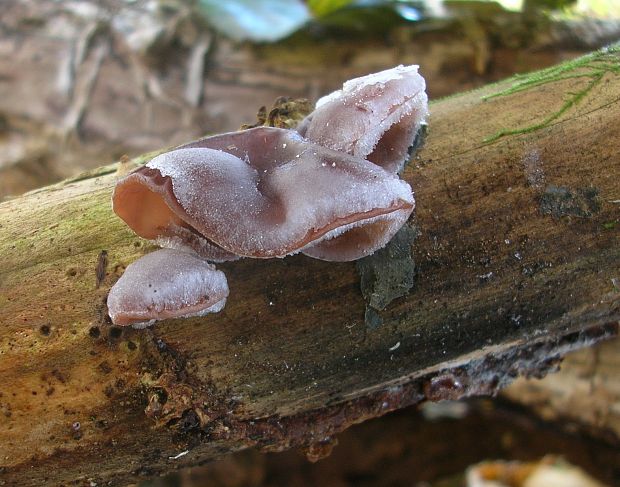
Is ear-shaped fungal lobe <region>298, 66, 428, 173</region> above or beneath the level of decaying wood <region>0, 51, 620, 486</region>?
above

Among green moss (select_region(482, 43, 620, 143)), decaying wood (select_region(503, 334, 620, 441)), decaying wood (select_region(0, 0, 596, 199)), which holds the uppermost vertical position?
green moss (select_region(482, 43, 620, 143))

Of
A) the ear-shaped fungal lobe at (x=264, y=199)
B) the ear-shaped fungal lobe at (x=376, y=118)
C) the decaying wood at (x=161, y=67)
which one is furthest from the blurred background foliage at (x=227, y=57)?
the ear-shaped fungal lobe at (x=264, y=199)

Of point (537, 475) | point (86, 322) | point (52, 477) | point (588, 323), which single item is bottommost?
point (537, 475)

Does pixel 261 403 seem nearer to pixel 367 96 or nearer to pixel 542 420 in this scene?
pixel 367 96

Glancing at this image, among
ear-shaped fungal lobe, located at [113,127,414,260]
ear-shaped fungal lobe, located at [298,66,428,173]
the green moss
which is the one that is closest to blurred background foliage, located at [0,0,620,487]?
the green moss

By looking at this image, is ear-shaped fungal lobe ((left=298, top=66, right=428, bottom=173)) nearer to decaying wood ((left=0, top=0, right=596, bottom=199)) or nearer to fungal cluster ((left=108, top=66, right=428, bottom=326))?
fungal cluster ((left=108, top=66, right=428, bottom=326))

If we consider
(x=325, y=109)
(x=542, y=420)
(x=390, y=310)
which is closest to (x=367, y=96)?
(x=325, y=109)

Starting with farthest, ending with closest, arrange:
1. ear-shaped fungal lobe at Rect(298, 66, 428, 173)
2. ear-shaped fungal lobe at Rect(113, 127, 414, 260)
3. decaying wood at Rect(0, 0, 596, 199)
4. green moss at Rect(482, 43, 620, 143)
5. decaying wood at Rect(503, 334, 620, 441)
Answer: decaying wood at Rect(0, 0, 596, 199) → decaying wood at Rect(503, 334, 620, 441) → green moss at Rect(482, 43, 620, 143) → ear-shaped fungal lobe at Rect(298, 66, 428, 173) → ear-shaped fungal lobe at Rect(113, 127, 414, 260)

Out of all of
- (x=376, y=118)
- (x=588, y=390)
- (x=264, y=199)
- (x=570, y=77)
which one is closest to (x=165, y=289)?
(x=264, y=199)
